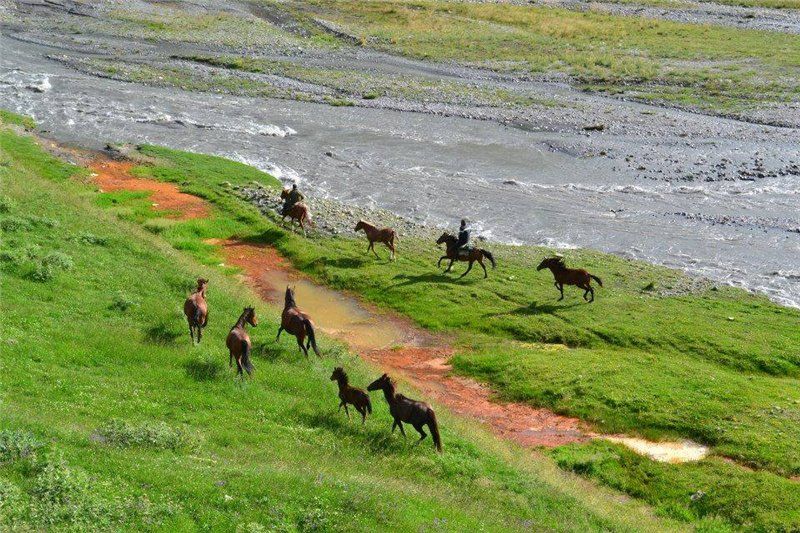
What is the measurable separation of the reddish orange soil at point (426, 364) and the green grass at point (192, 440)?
242cm

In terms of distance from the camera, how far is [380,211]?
4788 cm

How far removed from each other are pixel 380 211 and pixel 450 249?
1043 cm

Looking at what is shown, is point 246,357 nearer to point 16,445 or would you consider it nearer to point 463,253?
point 16,445

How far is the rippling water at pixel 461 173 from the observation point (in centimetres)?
4703

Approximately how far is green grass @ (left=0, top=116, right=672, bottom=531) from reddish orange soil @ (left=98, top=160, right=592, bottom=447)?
242cm

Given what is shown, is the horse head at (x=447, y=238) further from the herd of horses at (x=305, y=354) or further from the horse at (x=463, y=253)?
the herd of horses at (x=305, y=354)

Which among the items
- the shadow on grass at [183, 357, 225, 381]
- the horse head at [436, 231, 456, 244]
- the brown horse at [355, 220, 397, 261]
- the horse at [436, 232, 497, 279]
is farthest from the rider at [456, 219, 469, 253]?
the shadow on grass at [183, 357, 225, 381]

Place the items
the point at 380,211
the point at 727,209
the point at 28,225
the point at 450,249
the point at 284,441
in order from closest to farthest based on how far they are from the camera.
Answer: the point at 284,441 < the point at 28,225 < the point at 450,249 < the point at 380,211 < the point at 727,209

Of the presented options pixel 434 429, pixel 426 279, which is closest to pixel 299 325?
pixel 434 429

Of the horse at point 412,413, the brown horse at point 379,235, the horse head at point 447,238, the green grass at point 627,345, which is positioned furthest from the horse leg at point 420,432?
the brown horse at point 379,235

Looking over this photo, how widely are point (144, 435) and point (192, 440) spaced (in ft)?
3.46

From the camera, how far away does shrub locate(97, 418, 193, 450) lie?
18297 millimetres

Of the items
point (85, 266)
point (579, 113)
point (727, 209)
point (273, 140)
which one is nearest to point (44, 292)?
point (85, 266)

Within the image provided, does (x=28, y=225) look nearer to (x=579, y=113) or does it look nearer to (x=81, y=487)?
(x=81, y=487)
